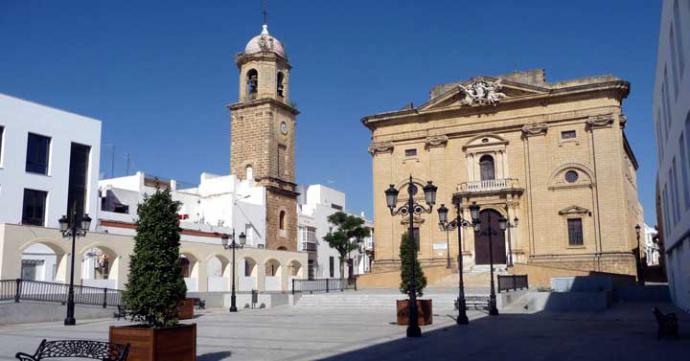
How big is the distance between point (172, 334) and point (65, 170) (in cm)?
2377

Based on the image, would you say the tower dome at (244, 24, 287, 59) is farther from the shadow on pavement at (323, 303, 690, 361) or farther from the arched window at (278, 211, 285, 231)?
the shadow on pavement at (323, 303, 690, 361)

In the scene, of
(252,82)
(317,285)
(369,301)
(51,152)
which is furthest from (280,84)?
(369,301)

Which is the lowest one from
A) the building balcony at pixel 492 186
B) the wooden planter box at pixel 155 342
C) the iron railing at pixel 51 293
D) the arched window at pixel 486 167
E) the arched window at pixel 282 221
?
the wooden planter box at pixel 155 342

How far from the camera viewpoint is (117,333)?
362 inches

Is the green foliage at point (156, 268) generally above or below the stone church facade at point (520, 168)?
below

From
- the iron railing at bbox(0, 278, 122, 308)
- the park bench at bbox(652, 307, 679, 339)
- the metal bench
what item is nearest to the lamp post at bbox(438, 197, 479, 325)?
the park bench at bbox(652, 307, 679, 339)

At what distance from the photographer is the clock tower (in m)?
49.6

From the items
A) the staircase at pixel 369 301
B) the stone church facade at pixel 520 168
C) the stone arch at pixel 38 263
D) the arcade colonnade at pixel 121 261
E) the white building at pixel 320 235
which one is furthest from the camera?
the white building at pixel 320 235

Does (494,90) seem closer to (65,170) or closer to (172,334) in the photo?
(65,170)

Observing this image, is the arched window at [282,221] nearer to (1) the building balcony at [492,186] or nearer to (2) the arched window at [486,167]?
(1) the building balcony at [492,186]

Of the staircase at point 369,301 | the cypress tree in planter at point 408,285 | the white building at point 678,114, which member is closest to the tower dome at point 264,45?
the staircase at point 369,301

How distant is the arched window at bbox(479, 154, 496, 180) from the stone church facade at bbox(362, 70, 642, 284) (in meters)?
0.06

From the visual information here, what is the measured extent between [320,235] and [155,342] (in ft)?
169

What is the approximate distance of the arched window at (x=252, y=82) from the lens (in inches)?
2016
